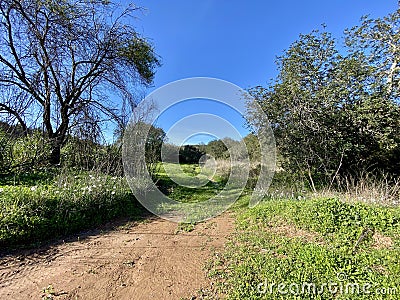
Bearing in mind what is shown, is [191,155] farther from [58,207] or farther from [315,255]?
[315,255]

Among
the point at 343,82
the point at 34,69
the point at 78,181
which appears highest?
Answer: the point at 34,69

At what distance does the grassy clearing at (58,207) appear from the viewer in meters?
2.95

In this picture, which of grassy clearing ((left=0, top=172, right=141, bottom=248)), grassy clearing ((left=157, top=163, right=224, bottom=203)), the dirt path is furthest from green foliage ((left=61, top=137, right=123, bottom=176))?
the dirt path

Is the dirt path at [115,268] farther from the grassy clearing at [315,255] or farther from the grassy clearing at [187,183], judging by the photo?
the grassy clearing at [187,183]

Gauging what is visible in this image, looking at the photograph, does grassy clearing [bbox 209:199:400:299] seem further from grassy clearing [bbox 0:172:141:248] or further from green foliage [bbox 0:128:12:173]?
green foliage [bbox 0:128:12:173]

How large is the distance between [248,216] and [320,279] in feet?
7.71

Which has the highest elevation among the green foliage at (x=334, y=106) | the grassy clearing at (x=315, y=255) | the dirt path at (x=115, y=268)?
the green foliage at (x=334, y=106)

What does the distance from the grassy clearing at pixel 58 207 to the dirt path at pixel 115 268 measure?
380 millimetres

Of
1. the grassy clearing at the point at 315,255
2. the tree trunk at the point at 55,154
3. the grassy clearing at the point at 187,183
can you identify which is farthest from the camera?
the grassy clearing at the point at 187,183

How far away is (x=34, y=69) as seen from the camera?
6988mm

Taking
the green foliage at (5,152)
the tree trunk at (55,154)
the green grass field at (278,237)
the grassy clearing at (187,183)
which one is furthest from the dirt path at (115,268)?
the tree trunk at (55,154)

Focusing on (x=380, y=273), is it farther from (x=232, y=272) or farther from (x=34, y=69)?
(x=34, y=69)

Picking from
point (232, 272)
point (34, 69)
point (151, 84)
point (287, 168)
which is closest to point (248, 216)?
point (232, 272)

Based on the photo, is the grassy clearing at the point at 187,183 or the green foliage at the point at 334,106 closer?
the green foliage at the point at 334,106
